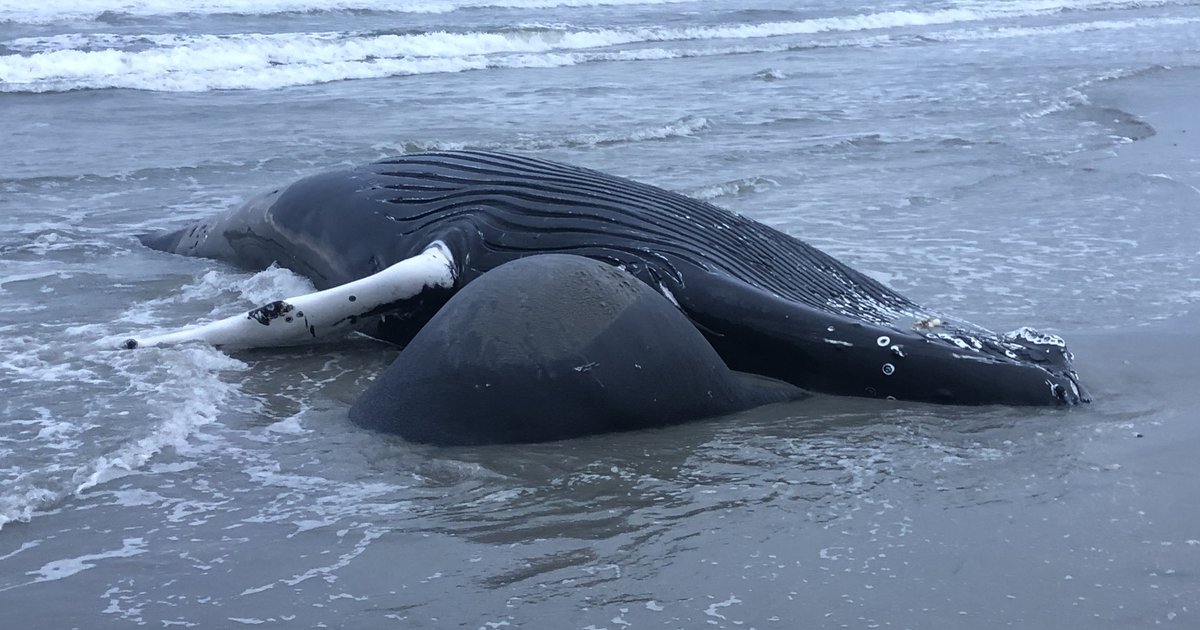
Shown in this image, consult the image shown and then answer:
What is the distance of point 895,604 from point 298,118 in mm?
15051

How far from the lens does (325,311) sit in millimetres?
7367

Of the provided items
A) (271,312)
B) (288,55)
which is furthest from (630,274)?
(288,55)

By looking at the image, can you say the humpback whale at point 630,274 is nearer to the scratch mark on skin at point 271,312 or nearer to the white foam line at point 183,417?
the scratch mark on skin at point 271,312

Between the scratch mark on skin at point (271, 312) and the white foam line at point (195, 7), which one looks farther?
the white foam line at point (195, 7)

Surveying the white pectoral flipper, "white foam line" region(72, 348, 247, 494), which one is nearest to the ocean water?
"white foam line" region(72, 348, 247, 494)

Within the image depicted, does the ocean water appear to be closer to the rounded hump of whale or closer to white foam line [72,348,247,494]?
white foam line [72,348,247,494]

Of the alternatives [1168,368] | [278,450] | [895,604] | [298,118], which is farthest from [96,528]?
[298,118]

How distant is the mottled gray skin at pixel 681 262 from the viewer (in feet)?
22.4

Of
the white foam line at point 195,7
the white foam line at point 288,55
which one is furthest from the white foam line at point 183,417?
the white foam line at point 195,7

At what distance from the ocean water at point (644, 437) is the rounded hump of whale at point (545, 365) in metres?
0.14

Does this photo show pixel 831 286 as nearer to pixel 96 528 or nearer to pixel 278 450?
pixel 278 450

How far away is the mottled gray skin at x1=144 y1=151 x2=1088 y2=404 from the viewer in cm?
682

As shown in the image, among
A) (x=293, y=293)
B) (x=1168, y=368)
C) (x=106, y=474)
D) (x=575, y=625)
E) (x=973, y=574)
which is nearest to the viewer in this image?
(x=575, y=625)

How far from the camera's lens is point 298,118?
60.0 feet
